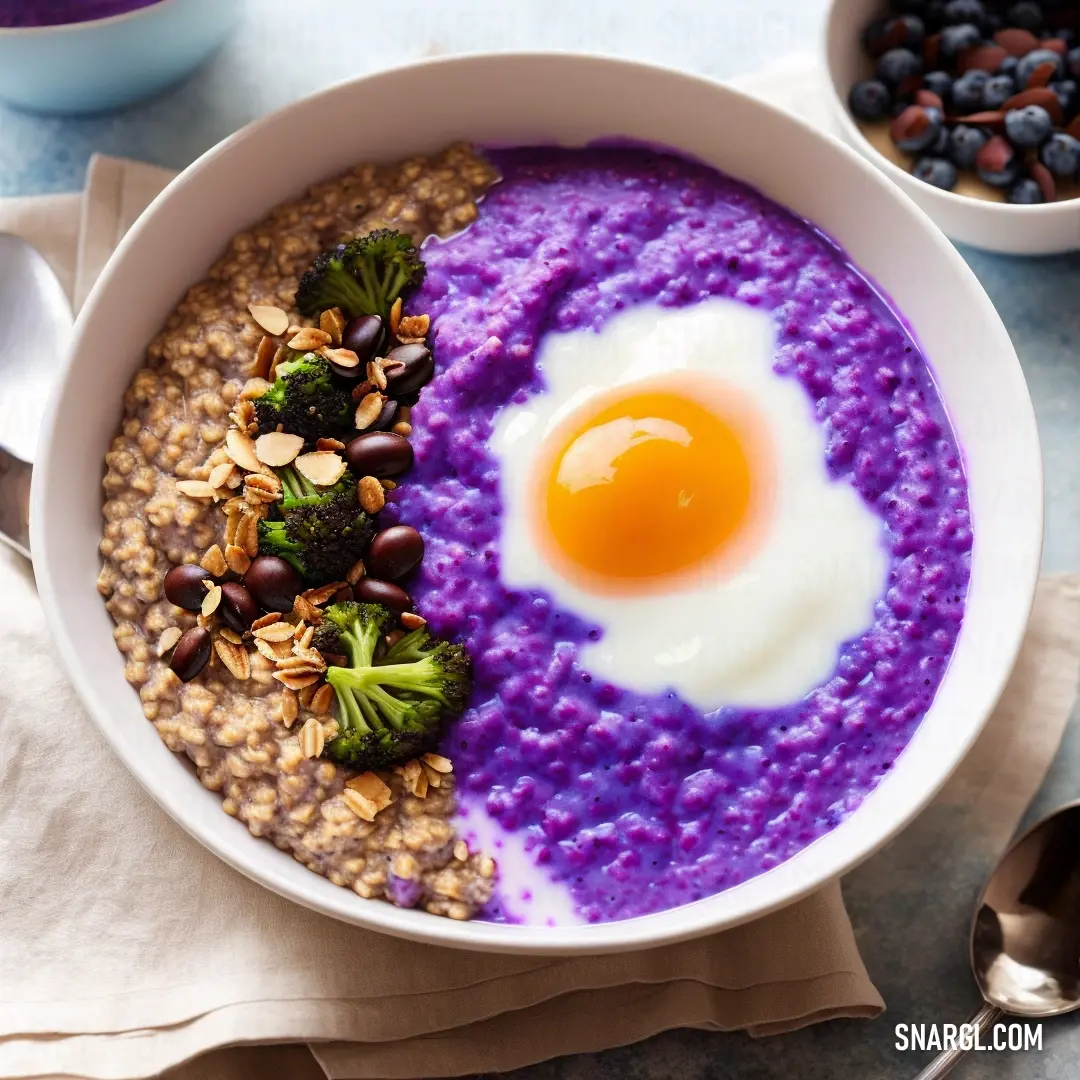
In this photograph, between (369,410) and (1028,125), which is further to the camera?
(1028,125)

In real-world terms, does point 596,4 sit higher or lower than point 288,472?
higher

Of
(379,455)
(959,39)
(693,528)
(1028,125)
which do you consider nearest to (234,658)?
(379,455)

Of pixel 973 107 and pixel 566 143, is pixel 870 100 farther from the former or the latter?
pixel 566 143

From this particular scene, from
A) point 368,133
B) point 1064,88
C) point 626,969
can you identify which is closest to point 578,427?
point 368,133

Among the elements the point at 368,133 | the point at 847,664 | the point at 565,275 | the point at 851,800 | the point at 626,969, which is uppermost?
the point at 368,133

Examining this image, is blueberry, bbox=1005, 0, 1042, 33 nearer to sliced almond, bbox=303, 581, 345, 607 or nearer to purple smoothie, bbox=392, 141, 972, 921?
purple smoothie, bbox=392, 141, 972, 921

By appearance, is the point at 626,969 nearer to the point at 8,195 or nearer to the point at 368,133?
the point at 368,133
